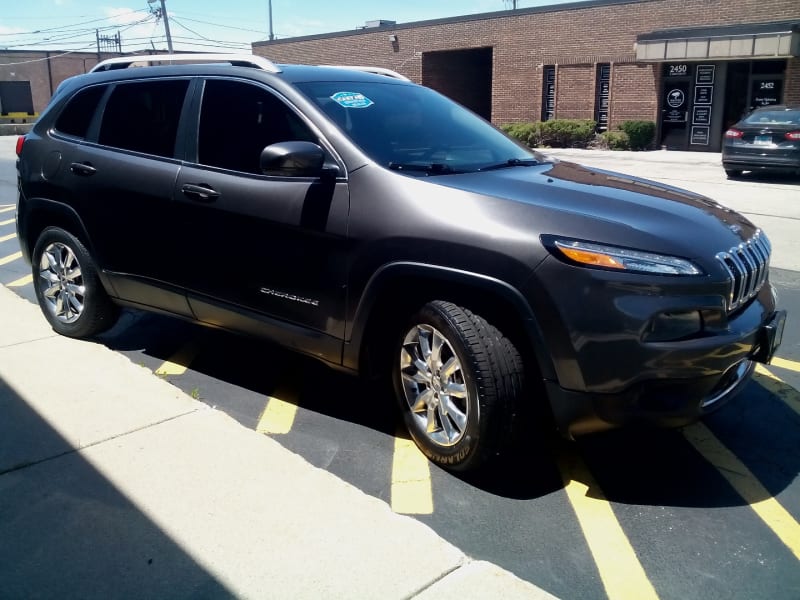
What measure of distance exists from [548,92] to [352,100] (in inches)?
1034

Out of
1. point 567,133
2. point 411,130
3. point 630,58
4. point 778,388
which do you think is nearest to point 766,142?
point 630,58

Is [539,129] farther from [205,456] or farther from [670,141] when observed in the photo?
[205,456]

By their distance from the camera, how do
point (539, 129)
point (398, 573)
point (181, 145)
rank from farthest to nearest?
point (539, 129) → point (181, 145) → point (398, 573)

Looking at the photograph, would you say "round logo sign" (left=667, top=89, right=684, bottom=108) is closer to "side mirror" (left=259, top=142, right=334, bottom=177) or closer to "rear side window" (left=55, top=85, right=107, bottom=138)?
"rear side window" (left=55, top=85, right=107, bottom=138)

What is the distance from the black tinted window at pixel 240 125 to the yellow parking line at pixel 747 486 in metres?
2.57

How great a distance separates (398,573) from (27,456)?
6.52 feet

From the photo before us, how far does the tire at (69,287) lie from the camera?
5074 millimetres

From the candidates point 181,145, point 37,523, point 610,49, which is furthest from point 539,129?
point 37,523

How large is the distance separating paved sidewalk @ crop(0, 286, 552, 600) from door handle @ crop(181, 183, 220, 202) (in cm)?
114

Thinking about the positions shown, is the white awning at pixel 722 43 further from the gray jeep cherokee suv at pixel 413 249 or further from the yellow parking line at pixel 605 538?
the yellow parking line at pixel 605 538

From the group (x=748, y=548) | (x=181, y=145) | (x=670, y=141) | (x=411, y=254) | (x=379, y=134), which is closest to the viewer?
(x=748, y=548)

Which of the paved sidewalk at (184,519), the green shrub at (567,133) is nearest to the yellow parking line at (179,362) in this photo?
the paved sidewalk at (184,519)

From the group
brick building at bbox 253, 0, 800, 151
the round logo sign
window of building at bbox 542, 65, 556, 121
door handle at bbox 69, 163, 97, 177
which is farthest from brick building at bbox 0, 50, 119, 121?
door handle at bbox 69, 163, 97, 177

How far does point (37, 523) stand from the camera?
3041mm
